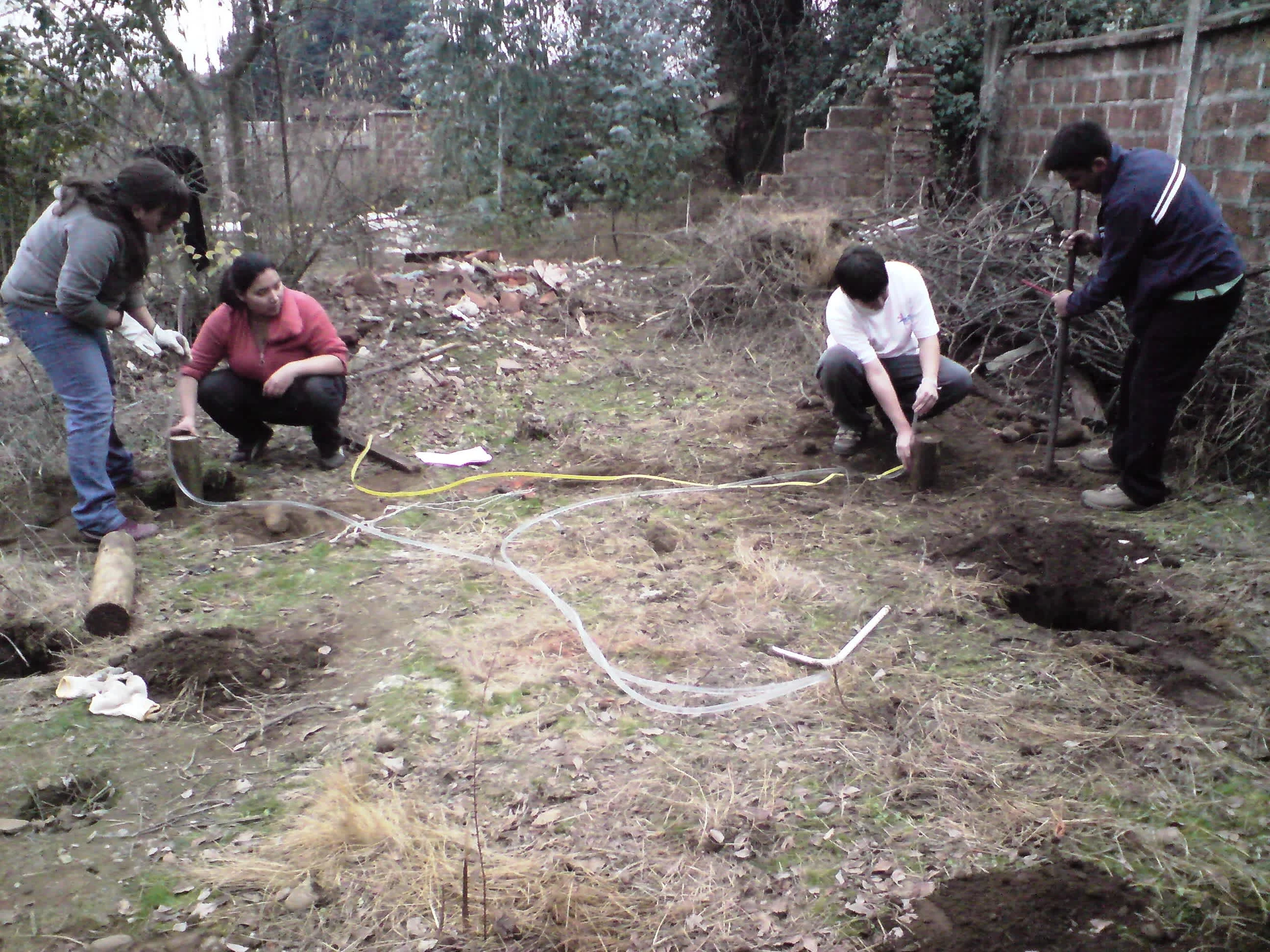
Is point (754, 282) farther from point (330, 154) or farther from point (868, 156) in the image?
point (330, 154)

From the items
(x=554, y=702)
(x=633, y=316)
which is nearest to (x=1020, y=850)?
(x=554, y=702)

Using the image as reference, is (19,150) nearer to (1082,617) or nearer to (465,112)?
(465,112)

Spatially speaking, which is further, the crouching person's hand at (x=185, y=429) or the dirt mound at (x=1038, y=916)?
the crouching person's hand at (x=185, y=429)

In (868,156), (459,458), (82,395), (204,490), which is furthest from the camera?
(868,156)

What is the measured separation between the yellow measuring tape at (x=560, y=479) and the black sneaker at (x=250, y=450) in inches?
19.5

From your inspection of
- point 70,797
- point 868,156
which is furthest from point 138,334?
point 868,156

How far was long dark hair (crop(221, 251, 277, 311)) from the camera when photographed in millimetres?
4344

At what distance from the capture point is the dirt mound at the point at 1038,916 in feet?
6.43

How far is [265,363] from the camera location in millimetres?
4660

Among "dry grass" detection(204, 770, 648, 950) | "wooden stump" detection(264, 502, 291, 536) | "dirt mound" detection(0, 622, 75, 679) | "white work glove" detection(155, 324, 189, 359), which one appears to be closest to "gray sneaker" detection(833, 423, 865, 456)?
"wooden stump" detection(264, 502, 291, 536)

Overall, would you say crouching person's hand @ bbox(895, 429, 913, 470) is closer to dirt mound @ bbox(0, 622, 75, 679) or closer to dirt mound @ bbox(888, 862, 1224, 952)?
dirt mound @ bbox(888, 862, 1224, 952)

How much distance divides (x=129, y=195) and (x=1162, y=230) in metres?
4.07

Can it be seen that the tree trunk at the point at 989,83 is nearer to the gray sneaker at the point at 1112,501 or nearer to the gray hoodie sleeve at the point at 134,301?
the gray sneaker at the point at 1112,501

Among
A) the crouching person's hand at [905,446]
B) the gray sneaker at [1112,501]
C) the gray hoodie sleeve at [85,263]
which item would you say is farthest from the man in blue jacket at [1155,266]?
the gray hoodie sleeve at [85,263]
